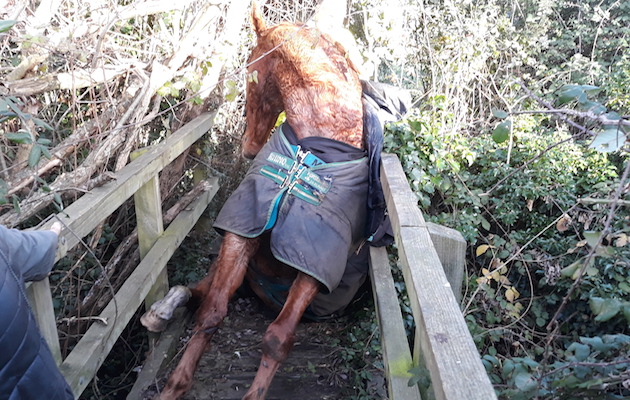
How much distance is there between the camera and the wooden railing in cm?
213

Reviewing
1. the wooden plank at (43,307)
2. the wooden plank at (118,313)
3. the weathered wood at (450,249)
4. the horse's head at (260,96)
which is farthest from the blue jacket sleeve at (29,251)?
the horse's head at (260,96)

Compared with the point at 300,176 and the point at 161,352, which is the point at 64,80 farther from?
the point at 161,352

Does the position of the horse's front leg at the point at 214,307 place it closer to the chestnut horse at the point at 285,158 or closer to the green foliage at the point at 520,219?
the chestnut horse at the point at 285,158

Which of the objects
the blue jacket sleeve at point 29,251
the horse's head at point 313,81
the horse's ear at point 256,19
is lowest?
the blue jacket sleeve at point 29,251

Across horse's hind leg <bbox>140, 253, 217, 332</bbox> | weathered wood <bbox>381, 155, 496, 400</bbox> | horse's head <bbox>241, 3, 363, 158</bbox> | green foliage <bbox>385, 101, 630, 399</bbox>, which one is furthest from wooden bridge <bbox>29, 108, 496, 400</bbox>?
green foliage <bbox>385, 101, 630, 399</bbox>

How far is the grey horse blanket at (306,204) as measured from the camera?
2.94 metres

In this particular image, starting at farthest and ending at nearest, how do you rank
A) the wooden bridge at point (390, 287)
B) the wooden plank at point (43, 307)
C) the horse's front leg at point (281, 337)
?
the horse's front leg at point (281, 337)
the wooden plank at point (43, 307)
the wooden bridge at point (390, 287)

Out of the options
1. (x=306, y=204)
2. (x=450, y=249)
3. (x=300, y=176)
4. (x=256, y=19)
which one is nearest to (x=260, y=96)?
(x=256, y=19)

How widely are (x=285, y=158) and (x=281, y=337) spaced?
A: 1020 millimetres

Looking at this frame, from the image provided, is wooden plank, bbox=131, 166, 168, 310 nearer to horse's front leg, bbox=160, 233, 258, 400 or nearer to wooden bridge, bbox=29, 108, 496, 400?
wooden bridge, bbox=29, 108, 496, 400

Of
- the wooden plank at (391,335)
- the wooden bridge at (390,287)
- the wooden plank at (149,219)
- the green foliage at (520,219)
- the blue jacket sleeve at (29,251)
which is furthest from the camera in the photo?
the green foliage at (520,219)

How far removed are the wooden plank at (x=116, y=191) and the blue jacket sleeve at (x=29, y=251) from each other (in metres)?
0.14

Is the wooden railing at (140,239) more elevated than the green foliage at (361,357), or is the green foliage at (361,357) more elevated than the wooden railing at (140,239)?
the wooden railing at (140,239)

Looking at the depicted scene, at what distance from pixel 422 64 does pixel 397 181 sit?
11.7ft
